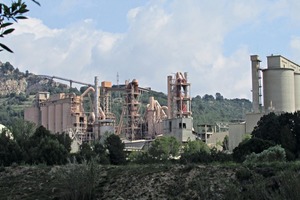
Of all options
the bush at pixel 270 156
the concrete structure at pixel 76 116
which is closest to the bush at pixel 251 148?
the bush at pixel 270 156

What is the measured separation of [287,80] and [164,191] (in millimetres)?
75975

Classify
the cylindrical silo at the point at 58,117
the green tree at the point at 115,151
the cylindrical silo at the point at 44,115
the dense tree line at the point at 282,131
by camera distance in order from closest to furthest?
the green tree at the point at 115,151 → the dense tree line at the point at 282,131 → the cylindrical silo at the point at 58,117 → the cylindrical silo at the point at 44,115

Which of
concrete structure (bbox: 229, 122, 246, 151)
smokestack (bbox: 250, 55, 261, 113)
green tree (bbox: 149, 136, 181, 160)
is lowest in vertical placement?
green tree (bbox: 149, 136, 181, 160)

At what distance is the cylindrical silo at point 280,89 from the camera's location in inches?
3920

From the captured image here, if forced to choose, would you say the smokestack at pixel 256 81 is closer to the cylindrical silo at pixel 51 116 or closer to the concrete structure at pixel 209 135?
the concrete structure at pixel 209 135

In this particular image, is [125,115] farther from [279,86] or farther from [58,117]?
[279,86]

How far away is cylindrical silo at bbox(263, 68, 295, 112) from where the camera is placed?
99.6 m

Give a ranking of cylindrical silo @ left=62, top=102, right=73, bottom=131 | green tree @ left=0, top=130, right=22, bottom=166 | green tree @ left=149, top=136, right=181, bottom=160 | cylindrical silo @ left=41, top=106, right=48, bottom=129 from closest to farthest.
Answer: green tree @ left=0, top=130, right=22, bottom=166, green tree @ left=149, top=136, right=181, bottom=160, cylindrical silo @ left=62, top=102, right=73, bottom=131, cylindrical silo @ left=41, top=106, right=48, bottom=129

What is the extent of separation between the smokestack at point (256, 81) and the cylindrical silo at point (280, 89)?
1758 millimetres

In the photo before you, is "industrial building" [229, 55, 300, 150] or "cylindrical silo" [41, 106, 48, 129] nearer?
"industrial building" [229, 55, 300, 150]

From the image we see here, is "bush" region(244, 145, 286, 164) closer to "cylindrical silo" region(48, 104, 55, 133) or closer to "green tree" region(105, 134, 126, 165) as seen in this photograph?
"green tree" region(105, 134, 126, 165)

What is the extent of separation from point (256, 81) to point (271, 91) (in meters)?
3.46

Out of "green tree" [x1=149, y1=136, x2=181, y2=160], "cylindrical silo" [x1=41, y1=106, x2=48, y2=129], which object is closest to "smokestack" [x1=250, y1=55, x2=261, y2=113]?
"green tree" [x1=149, y1=136, x2=181, y2=160]

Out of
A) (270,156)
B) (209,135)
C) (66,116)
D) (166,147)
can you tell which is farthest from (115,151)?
(66,116)
